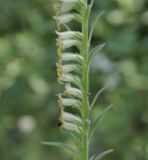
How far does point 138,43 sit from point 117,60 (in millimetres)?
332

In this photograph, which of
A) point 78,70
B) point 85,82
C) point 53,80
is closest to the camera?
point 85,82

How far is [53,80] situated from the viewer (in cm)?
797

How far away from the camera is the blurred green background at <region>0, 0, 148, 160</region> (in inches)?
294

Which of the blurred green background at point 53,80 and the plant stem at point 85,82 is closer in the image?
the plant stem at point 85,82

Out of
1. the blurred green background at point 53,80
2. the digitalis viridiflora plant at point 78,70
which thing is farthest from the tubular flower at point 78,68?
the blurred green background at point 53,80

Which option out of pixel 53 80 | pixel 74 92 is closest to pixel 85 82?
pixel 74 92

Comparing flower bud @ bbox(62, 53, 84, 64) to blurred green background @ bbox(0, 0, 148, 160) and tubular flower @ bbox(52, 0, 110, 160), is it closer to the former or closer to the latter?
tubular flower @ bbox(52, 0, 110, 160)

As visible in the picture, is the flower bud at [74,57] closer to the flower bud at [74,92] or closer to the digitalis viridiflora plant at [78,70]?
the digitalis viridiflora plant at [78,70]

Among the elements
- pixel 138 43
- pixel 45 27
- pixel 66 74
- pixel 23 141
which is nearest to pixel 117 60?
pixel 138 43

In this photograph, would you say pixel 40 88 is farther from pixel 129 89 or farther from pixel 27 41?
pixel 129 89

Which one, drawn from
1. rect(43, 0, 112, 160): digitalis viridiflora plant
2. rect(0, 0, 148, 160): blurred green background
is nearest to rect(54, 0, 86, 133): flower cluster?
rect(43, 0, 112, 160): digitalis viridiflora plant

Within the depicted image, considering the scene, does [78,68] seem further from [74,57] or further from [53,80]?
[53,80]

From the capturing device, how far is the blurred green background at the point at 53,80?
24.5 feet

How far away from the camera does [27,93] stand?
813cm
